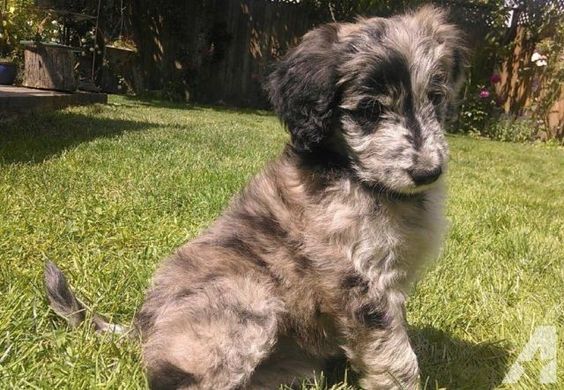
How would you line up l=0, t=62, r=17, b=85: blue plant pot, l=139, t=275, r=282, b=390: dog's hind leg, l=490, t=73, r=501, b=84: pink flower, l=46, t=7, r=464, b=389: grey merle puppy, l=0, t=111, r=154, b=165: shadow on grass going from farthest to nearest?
l=490, t=73, r=501, b=84: pink flower
l=0, t=62, r=17, b=85: blue plant pot
l=0, t=111, r=154, b=165: shadow on grass
l=46, t=7, r=464, b=389: grey merle puppy
l=139, t=275, r=282, b=390: dog's hind leg

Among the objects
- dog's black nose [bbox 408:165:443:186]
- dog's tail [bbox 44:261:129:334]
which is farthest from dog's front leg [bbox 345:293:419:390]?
dog's tail [bbox 44:261:129:334]

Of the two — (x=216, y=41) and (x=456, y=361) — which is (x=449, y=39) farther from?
(x=216, y=41)

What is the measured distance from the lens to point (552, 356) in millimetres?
2633

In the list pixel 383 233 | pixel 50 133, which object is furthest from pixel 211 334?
pixel 50 133

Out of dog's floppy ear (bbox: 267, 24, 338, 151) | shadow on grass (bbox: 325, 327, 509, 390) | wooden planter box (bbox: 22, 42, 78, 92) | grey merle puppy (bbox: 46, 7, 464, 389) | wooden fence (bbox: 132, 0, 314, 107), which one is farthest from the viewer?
wooden fence (bbox: 132, 0, 314, 107)

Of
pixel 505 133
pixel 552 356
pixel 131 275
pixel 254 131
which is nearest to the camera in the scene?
pixel 552 356

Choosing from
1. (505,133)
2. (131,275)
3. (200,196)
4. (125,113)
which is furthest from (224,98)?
(131,275)

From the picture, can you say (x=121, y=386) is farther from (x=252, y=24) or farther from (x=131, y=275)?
(x=252, y=24)

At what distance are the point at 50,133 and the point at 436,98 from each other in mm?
5584

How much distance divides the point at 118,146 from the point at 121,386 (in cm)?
476

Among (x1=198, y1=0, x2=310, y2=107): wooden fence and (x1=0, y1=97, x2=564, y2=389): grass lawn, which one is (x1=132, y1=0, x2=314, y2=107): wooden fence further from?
(x1=0, y1=97, x2=564, y2=389): grass lawn

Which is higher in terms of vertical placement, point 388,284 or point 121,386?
point 388,284

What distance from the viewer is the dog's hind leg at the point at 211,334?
2.12 m

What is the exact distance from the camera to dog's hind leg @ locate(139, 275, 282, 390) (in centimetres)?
212
